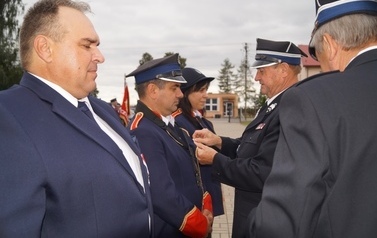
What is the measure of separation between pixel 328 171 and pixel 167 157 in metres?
1.70

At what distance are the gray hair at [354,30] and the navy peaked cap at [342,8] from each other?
0.02 meters

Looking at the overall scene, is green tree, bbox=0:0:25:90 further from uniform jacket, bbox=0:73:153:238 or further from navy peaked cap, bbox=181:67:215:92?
uniform jacket, bbox=0:73:153:238

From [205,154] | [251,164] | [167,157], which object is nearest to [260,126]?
[251,164]

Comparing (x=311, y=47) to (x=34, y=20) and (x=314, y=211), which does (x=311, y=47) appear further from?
(x=34, y=20)

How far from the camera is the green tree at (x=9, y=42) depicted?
21703mm

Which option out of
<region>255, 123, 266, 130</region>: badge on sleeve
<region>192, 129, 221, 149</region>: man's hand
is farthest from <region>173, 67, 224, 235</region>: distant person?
<region>255, 123, 266, 130</region>: badge on sleeve

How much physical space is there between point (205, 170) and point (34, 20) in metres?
2.52

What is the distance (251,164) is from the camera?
2889 mm

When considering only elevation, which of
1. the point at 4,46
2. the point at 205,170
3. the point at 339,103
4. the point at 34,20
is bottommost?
the point at 205,170

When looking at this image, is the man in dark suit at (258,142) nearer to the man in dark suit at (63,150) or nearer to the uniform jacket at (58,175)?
the man in dark suit at (63,150)

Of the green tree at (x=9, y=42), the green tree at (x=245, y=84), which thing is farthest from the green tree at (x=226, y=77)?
the green tree at (x=9, y=42)

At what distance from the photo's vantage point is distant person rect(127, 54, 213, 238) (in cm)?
283

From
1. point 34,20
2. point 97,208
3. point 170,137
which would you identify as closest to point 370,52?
point 97,208

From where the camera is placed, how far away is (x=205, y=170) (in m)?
4.16
